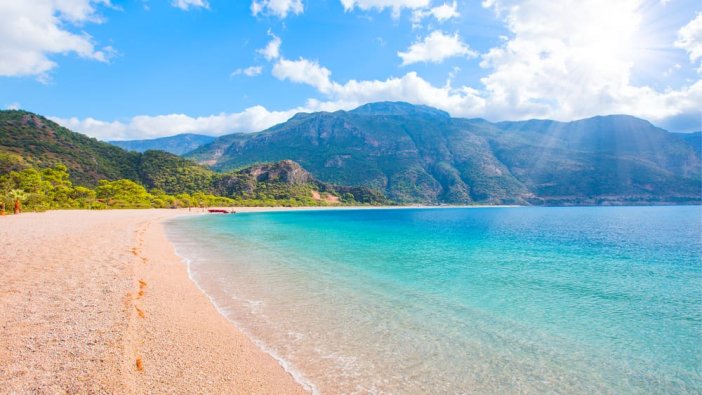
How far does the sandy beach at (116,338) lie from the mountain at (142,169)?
8329cm

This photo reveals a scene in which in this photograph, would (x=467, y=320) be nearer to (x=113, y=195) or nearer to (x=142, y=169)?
(x=113, y=195)

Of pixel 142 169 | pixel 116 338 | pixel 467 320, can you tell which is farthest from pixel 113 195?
pixel 467 320

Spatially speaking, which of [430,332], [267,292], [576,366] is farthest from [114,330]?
[576,366]

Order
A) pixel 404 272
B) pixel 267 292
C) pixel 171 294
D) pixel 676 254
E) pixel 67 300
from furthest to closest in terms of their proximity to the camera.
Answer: pixel 676 254
pixel 404 272
pixel 267 292
pixel 171 294
pixel 67 300

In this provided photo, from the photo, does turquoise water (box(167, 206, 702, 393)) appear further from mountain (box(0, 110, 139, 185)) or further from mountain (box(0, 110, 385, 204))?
mountain (box(0, 110, 139, 185))

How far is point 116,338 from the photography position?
7.63 meters

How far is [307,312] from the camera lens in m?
12.0

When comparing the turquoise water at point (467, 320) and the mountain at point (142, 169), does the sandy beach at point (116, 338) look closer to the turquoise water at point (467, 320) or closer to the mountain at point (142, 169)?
the turquoise water at point (467, 320)

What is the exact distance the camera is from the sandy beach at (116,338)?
6008 mm

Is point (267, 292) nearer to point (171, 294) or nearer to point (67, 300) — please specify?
point (171, 294)

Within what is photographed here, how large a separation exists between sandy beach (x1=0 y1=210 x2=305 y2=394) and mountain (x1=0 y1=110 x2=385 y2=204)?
83.3 m

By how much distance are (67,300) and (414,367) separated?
10.7m

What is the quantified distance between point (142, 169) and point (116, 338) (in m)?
140

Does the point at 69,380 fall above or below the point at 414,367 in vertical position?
above
